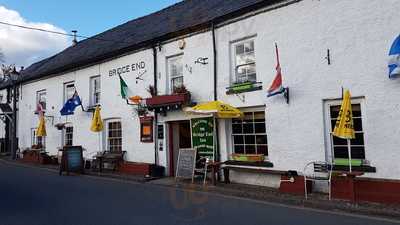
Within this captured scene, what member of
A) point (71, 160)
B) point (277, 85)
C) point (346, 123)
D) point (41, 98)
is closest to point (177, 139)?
point (71, 160)

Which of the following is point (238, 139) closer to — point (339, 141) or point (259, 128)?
point (259, 128)

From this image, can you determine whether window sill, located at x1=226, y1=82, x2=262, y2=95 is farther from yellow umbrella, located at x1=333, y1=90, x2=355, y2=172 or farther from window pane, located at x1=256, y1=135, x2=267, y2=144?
yellow umbrella, located at x1=333, y1=90, x2=355, y2=172

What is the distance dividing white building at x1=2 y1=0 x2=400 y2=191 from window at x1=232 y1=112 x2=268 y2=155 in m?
0.03

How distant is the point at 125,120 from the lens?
17516 millimetres

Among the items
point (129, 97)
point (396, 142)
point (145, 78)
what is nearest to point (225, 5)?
point (145, 78)

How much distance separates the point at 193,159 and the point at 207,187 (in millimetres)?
1589

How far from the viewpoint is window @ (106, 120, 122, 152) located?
715 inches

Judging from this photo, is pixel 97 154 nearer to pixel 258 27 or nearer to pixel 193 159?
pixel 193 159

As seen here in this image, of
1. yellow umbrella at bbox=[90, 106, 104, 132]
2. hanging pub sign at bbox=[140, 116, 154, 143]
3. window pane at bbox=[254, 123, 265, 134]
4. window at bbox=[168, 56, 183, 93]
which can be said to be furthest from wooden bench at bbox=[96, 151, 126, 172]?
window pane at bbox=[254, 123, 265, 134]

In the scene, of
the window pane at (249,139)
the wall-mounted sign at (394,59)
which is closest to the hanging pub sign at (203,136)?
the window pane at (249,139)

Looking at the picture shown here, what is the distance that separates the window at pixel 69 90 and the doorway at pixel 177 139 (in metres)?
8.12

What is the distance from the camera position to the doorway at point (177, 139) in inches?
615

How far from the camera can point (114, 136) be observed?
18.5 meters

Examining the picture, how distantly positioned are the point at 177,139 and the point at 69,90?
875 cm
